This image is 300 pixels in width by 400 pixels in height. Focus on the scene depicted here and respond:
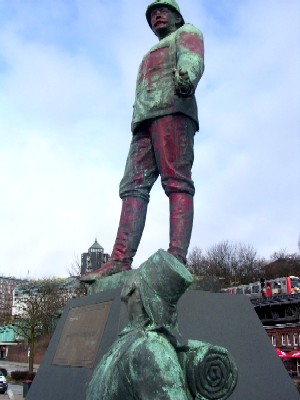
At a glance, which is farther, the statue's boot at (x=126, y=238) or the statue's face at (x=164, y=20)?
the statue's face at (x=164, y=20)

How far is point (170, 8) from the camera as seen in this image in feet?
18.2

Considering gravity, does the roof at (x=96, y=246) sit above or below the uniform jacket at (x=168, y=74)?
above

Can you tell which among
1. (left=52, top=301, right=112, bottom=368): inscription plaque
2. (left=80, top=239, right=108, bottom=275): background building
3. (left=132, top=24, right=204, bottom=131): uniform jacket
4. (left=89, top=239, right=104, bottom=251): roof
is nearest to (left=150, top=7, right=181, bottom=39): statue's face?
(left=132, top=24, right=204, bottom=131): uniform jacket

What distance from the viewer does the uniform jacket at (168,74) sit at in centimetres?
500

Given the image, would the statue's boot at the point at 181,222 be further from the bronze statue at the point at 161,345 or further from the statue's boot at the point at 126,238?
the bronze statue at the point at 161,345

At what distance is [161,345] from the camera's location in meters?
1.67

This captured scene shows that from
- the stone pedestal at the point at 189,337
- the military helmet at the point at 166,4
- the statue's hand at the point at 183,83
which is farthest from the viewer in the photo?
the military helmet at the point at 166,4

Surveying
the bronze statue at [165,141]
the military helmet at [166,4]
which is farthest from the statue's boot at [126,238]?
the military helmet at [166,4]

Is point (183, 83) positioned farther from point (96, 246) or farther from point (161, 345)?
point (96, 246)

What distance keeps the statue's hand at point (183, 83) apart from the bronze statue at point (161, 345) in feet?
10.5

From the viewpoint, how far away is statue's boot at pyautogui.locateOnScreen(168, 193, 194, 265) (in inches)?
190

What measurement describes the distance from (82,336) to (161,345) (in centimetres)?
305

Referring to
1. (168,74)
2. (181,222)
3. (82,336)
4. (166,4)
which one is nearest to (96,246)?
(166,4)

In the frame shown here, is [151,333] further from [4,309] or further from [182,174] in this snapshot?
[4,309]
